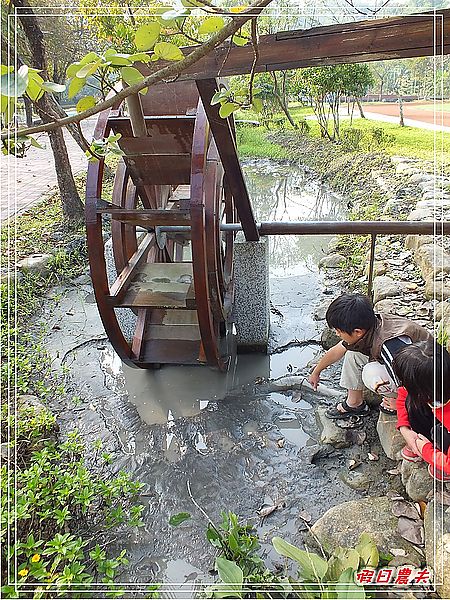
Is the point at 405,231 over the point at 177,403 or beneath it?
over

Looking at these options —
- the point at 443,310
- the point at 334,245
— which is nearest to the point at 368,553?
the point at 443,310

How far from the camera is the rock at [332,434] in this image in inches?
111

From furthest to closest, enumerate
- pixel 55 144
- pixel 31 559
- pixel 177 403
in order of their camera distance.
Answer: pixel 55 144, pixel 177 403, pixel 31 559

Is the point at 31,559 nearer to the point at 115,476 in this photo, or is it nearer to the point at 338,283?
the point at 115,476

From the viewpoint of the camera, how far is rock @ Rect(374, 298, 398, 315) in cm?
380

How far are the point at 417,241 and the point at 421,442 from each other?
3209 mm

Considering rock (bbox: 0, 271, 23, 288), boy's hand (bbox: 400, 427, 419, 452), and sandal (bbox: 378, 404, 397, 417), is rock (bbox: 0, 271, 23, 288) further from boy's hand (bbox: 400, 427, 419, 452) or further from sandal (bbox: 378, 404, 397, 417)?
boy's hand (bbox: 400, 427, 419, 452)

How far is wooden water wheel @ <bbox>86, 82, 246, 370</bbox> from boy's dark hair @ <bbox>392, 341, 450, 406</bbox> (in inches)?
50.3

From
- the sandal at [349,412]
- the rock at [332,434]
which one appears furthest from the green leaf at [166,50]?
the sandal at [349,412]

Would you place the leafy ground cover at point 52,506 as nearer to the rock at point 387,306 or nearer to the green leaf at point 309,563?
the green leaf at point 309,563

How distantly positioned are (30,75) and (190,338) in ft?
9.18

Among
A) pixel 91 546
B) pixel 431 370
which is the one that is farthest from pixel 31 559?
pixel 431 370

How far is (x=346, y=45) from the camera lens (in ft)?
6.15

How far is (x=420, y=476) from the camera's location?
88.2 inches
